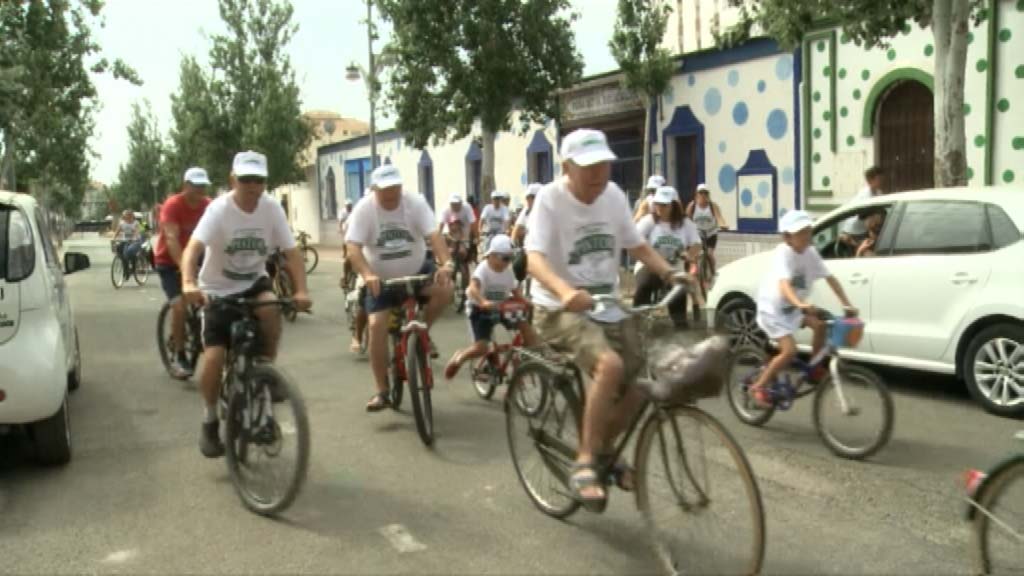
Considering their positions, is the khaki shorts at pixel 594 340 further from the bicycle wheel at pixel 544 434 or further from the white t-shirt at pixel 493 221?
the white t-shirt at pixel 493 221

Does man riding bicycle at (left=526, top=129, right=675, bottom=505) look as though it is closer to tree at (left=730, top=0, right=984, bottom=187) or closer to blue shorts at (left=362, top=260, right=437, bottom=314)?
blue shorts at (left=362, top=260, right=437, bottom=314)

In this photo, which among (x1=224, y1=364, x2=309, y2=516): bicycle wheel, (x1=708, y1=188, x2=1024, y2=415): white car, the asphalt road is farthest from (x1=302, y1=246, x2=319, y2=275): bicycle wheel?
(x1=224, y1=364, x2=309, y2=516): bicycle wheel

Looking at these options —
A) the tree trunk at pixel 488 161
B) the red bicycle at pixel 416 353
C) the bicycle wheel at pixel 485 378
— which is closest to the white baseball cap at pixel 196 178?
the red bicycle at pixel 416 353

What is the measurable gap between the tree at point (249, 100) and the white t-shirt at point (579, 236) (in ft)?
109

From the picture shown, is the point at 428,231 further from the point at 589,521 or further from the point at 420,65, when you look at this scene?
the point at 420,65

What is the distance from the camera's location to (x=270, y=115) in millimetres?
36031

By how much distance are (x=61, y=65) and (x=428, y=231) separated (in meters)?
20.5

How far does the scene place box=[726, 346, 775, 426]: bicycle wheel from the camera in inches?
254

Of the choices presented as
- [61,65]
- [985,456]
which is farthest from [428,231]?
[61,65]

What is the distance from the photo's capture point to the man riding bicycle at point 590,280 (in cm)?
396

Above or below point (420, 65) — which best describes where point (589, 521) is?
below

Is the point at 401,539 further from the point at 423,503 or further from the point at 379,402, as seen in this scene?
the point at 379,402

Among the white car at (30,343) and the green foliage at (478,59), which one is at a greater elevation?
the green foliage at (478,59)

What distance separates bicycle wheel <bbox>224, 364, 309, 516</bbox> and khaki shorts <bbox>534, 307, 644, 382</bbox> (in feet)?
4.59
